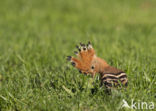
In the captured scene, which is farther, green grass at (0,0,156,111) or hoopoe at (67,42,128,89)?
hoopoe at (67,42,128,89)

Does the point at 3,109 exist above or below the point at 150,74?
below

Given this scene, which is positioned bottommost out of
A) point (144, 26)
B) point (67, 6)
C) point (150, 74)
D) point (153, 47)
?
point (150, 74)

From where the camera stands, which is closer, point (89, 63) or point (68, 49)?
point (89, 63)

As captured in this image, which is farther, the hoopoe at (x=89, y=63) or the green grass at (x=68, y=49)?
the hoopoe at (x=89, y=63)

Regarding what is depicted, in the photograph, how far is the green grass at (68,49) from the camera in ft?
11.2

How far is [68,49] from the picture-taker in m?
6.97

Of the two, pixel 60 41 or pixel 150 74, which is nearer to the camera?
pixel 150 74

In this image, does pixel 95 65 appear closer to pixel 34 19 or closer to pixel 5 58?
pixel 5 58

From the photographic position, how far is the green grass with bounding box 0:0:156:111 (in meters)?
3.41

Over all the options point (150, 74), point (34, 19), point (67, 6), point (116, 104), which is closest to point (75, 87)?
point (116, 104)

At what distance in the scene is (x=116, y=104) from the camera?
320 cm

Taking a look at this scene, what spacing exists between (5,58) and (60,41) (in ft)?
6.56

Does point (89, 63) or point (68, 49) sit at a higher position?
point (68, 49)

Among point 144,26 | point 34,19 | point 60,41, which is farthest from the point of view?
point 34,19
